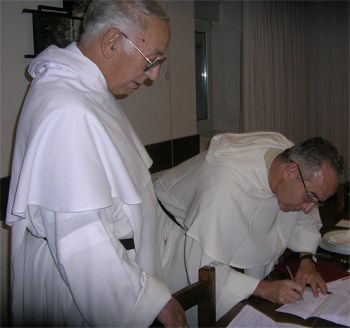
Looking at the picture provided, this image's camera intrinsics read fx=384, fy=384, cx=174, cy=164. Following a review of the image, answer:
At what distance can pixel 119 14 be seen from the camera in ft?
3.96

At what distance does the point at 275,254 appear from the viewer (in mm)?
1842

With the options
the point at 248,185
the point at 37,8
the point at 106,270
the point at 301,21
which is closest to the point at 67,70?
the point at 106,270

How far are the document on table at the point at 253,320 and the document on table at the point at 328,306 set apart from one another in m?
0.08

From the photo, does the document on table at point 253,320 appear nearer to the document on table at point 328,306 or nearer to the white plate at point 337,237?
the document on table at point 328,306

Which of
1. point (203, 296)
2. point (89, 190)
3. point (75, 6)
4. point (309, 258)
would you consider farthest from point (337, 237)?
point (75, 6)

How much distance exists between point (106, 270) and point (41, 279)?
33cm

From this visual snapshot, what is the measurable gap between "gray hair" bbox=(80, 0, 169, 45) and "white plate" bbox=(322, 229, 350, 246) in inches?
58.4

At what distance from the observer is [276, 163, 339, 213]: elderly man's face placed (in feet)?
5.14

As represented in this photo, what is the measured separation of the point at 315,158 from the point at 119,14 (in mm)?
946

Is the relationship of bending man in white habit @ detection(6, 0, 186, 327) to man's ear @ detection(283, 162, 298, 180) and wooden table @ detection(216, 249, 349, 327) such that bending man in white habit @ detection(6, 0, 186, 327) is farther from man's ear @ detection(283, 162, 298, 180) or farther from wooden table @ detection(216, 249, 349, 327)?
man's ear @ detection(283, 162, 298, 180)

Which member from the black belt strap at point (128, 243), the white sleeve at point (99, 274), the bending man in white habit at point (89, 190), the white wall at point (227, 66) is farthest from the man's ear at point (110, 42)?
the white wall at point (227, 66)

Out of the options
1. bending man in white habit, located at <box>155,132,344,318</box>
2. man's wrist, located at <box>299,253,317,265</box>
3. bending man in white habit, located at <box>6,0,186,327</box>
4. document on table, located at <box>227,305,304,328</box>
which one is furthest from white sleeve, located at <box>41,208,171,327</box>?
man's wrist, located at <box>299,253,317,265</box>

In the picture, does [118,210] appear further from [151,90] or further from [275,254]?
[151,90]

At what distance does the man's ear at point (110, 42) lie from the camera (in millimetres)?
1216
